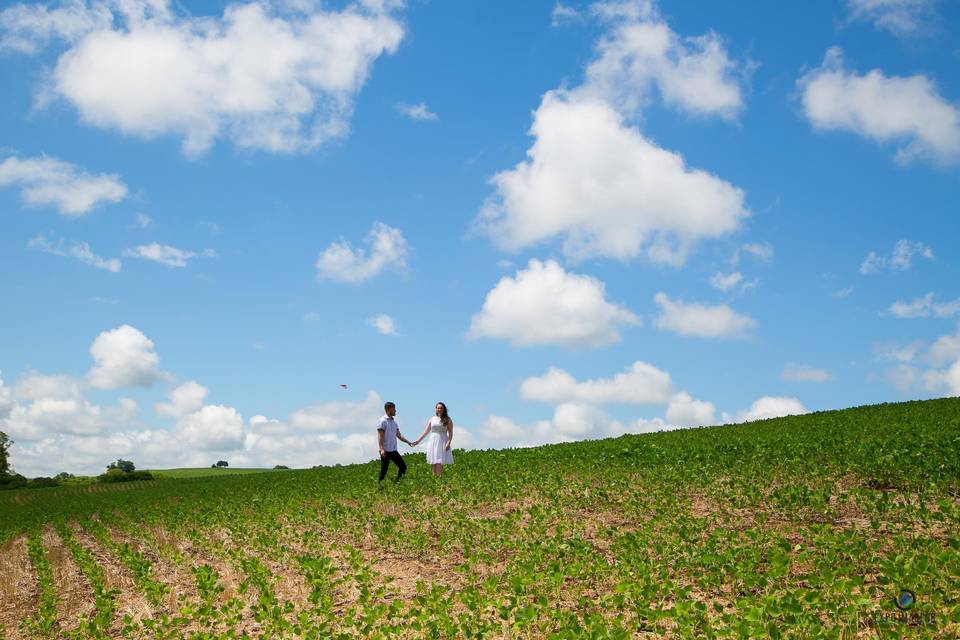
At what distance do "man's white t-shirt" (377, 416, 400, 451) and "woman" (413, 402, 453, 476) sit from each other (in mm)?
609

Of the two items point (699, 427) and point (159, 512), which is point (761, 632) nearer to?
point (159, 512)

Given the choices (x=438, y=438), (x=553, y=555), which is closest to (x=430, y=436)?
(x=438, y=438)

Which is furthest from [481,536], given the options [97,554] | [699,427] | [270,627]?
[699,427]

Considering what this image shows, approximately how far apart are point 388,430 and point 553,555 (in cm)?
905

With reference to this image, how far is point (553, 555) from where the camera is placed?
11664mm

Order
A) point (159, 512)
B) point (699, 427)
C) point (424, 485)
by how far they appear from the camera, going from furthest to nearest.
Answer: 1. point (699, 427)
2. point (159, 512)
3. point (424, 485)

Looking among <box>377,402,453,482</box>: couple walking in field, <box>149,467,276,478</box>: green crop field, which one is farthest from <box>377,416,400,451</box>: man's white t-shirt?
<box>149,467,276,478</box>: green crop field

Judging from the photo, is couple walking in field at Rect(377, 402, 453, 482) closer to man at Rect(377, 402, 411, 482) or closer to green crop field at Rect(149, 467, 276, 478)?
man at Rect(377, 402, 411, 482)

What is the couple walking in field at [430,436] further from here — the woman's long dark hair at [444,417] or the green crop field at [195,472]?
the green crop field at [195,472]

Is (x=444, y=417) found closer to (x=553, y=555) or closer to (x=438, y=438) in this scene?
(x=438, y=438)

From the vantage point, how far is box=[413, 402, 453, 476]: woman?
1986 centimetres

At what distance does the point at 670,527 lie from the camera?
12930 mm

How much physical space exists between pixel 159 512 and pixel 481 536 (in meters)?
15.5

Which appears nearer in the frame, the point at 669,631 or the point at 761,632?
the point at 761,632
